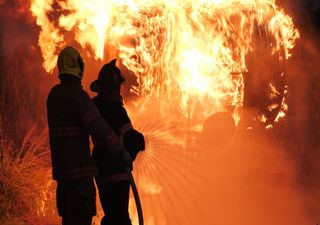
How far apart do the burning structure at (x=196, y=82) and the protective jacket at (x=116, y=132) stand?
4.74m

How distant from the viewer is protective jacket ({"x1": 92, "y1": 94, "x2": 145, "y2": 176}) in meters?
4.95

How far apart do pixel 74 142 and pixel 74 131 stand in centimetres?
10

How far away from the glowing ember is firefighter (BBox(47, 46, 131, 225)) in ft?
21.3

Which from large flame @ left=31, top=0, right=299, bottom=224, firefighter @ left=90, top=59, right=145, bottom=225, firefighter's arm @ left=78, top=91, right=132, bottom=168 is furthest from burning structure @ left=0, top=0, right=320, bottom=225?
firefighter's arm @ left=78, top=91, right=132, bottom=168

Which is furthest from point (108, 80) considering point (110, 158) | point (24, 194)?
point (24, 194)

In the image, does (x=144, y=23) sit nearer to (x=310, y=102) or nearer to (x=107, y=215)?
(x=310, y=102)

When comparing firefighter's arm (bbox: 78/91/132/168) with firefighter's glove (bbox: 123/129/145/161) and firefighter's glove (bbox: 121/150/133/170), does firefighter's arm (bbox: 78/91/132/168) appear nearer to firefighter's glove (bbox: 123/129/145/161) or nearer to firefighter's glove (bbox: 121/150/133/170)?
firefighter's glove (bbox: 121/150/133/170)

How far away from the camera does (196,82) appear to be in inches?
531

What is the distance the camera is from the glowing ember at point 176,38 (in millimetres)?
11336

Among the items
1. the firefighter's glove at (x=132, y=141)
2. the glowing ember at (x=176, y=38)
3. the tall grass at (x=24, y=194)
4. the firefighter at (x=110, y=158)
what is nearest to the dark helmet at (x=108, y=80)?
the firefighter at (x=110, y=158)

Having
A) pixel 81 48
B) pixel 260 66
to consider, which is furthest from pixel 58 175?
pixel 260 66

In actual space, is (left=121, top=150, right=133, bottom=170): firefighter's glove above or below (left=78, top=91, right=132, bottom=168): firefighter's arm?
below

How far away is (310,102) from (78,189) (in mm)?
12283

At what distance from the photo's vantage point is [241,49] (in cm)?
1431
